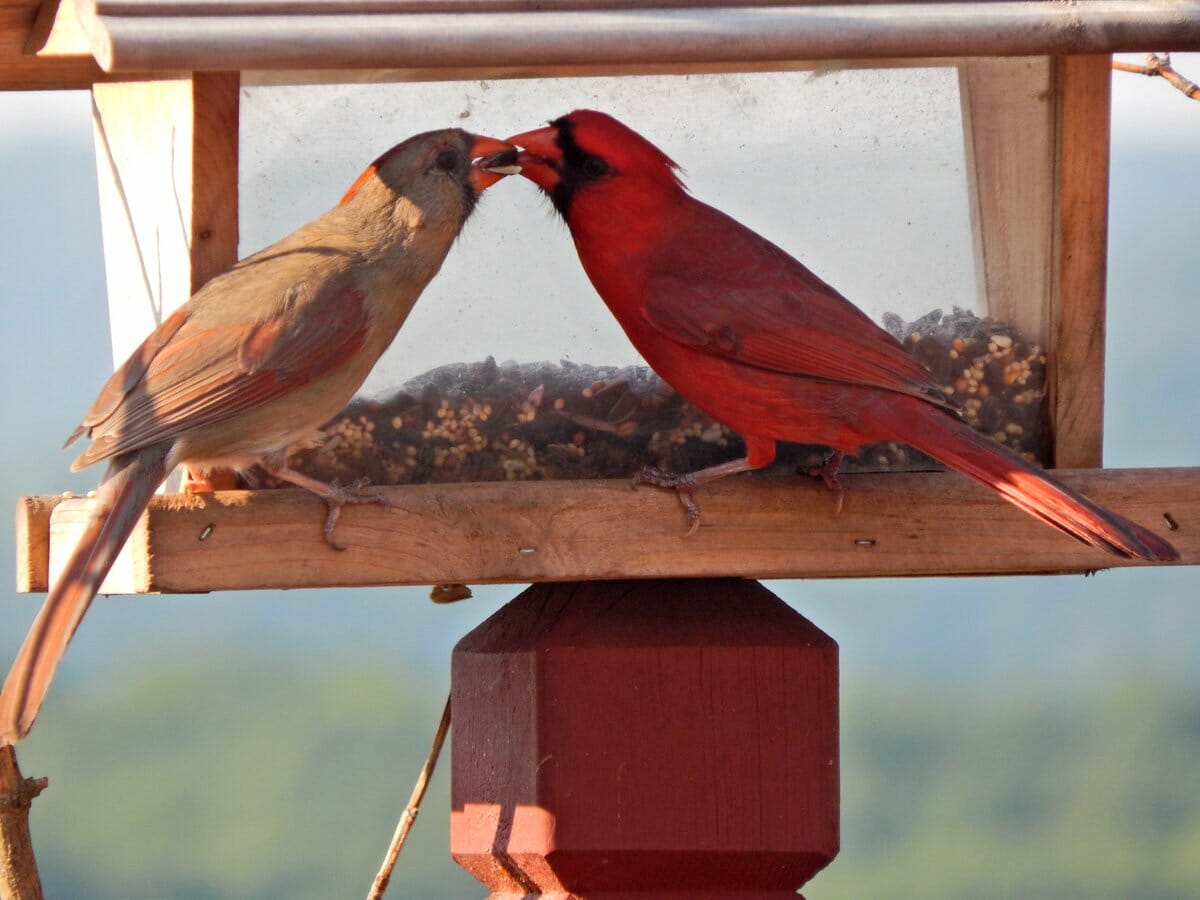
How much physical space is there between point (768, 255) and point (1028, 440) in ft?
1.79

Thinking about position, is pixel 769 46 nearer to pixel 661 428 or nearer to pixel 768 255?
pixel 768 255

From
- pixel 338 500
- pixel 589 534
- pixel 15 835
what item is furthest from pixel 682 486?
pixel 15 835

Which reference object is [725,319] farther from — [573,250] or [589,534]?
[589,534]

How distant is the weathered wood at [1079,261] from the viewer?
9.18ft

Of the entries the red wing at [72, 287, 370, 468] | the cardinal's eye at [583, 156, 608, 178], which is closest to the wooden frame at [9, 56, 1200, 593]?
the red wing at [72, 287, 370, 468]

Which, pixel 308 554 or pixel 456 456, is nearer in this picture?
pixel 308 554

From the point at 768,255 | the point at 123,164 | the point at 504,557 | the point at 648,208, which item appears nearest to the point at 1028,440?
the point at 768,255

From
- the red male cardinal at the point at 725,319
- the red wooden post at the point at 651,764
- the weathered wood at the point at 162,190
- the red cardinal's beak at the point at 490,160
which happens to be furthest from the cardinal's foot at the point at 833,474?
the weathered wood at the point at 162,190

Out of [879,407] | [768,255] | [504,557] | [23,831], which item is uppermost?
[768,255]

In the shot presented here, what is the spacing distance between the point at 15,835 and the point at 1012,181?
198 centimetres

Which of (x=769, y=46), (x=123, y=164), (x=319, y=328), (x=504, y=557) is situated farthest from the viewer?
(x=123, y=164)

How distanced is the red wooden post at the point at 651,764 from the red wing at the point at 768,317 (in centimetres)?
43

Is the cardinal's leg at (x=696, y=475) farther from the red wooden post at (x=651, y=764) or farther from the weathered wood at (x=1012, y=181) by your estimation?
the weathered wood at (x=1012, y=181)

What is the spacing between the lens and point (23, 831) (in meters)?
2.91
